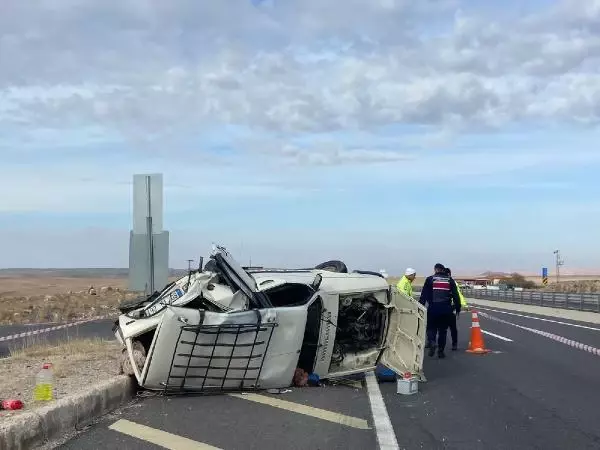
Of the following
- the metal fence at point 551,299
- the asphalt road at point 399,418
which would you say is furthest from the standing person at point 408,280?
the metal fence at point 551,299

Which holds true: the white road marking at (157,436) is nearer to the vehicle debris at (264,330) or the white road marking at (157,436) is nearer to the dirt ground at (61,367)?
the dirt ground at (61,367)

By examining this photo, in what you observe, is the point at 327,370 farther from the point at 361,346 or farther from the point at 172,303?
the point at 172,303

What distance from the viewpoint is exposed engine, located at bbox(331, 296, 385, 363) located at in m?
10.8

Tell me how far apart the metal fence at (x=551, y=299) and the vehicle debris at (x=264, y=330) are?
23.5 m

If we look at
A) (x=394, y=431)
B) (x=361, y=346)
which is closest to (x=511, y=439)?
(x=394, y=431)

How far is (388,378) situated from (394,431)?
3.57 m

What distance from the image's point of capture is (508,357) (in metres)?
14.4

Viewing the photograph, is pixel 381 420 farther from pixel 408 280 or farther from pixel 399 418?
pixel 408 280

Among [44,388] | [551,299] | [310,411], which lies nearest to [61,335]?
[44,388]

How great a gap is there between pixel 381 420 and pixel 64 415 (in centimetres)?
317

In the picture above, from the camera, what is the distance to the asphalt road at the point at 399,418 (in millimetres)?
6895

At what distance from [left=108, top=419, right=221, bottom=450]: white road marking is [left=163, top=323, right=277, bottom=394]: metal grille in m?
1.16

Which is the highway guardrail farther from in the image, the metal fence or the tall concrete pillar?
the tall concrete pillar

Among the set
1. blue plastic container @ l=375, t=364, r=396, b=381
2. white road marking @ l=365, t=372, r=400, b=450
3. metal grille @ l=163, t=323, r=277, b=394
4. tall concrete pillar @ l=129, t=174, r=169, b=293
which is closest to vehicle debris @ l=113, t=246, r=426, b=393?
metal grille @ l=163, t=323, r=277, b=394
